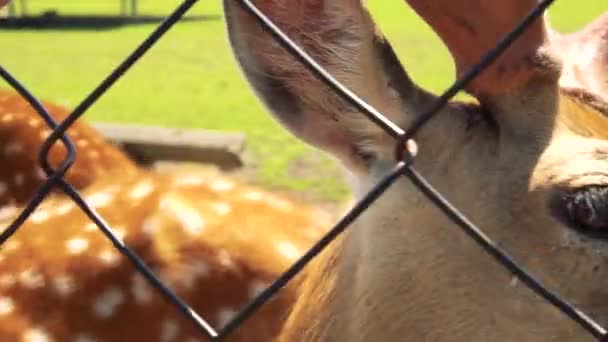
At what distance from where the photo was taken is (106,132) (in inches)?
187

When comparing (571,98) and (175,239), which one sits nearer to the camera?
(571,98)

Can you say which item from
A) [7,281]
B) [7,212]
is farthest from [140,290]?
[7,212]

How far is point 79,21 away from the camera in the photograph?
44.0 ft

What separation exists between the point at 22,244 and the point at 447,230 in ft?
3.76

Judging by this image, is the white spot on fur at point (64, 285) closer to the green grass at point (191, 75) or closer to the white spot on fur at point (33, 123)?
the white spot on fur at point (33, 123)

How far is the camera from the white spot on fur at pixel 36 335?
6.17 feet

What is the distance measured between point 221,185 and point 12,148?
640 mm

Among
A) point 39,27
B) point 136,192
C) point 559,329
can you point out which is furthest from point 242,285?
point 39,27

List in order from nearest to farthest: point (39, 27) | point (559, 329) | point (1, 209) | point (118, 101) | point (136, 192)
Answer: point (559, 329)
point (136, 192)
point (1, 209)
point (118, 101)
point (39, 27)

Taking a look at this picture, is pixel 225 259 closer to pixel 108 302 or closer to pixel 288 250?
pixel 288 250

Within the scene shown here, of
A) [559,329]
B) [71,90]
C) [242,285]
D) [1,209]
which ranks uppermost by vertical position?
[559,329]

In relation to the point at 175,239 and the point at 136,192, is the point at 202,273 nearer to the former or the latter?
the point at 175,239

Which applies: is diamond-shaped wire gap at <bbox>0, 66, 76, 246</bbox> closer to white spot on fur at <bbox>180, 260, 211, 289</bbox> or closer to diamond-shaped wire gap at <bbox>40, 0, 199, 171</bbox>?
diamond-shaped wire gap at <bbox>40, 0, 199, 171</bbox>

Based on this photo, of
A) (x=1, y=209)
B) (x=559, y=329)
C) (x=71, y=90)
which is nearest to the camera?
(x=559, y=329)
